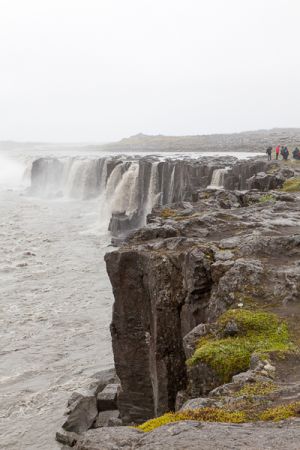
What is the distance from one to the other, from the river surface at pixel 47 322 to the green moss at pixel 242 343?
353 inches

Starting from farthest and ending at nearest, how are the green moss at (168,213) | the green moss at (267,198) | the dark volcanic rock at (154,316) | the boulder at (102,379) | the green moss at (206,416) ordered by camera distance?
the green moss at (267,198) → the green moss at (168,213) → the boulder at (102,379) → the dark volcanic rock at (154,316) → the green moss at (206,416)

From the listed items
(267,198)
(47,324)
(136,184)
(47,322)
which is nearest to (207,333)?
(267,198)

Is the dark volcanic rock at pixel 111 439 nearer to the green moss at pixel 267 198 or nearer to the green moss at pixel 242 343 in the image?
the green moss at pixel 242 343

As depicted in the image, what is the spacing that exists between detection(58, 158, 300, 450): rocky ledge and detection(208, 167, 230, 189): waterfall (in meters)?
20.0

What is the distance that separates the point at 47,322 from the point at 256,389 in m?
21.5

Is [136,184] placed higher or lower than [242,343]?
higher

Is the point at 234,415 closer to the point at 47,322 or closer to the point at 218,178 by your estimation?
the point at 47,322

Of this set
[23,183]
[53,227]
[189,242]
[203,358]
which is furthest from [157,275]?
[23,183]

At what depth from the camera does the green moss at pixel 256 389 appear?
905 cm

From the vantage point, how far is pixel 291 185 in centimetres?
3262

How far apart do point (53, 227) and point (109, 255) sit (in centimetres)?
4115

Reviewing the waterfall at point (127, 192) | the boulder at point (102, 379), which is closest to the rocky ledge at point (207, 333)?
the boulder at point (102, 379)

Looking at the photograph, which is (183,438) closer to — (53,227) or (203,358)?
(203,358)

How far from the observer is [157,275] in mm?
16562
